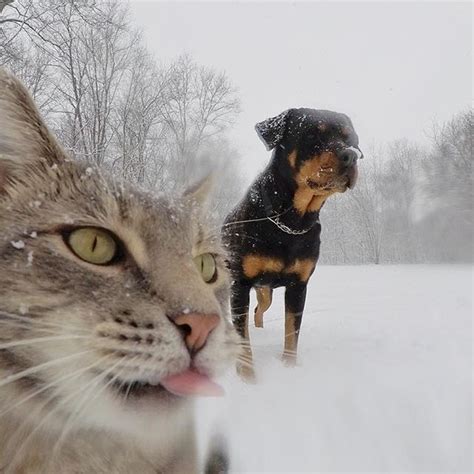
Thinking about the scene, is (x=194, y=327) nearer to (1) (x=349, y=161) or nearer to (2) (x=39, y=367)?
(2) (x=39, y=367)

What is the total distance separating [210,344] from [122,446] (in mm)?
305

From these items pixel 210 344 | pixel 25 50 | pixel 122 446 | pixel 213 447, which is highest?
pixel 25 50

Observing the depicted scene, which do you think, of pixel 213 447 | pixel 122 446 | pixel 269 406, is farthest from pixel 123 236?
pixel 269 406

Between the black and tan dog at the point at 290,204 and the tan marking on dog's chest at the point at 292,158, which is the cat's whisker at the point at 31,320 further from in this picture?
the tan marking on dog's chest at the point at 292,158

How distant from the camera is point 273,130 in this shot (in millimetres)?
3299

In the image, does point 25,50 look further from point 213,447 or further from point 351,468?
point 351,468

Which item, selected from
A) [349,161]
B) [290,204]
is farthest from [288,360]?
[349,161]

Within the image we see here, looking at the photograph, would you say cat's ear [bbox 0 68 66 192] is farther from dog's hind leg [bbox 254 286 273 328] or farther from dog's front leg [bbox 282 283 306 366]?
dog's hind leg [bbox 254 286 273 328]

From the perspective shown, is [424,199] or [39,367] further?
[424,199]

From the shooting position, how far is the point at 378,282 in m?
6.74

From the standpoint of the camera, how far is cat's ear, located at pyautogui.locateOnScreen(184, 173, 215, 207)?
1.48 m

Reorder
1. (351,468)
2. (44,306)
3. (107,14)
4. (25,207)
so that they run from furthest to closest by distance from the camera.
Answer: (107,14) < (351,468) < (25,207) < (44,306)

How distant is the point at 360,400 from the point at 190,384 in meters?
1.64

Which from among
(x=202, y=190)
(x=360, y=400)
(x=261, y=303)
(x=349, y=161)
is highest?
(x=349, y=161)
